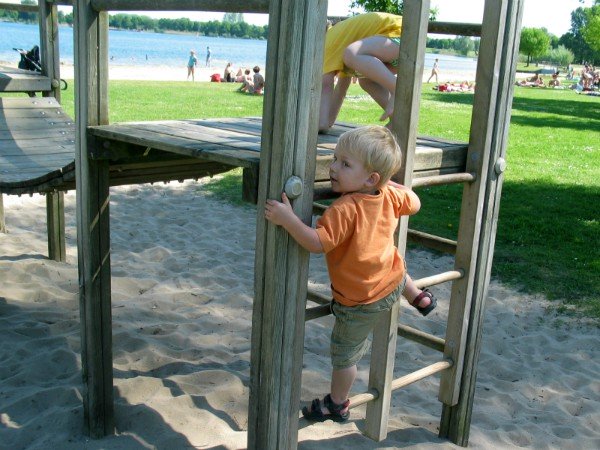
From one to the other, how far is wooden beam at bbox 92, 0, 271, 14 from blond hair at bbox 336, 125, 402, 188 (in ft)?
1.60

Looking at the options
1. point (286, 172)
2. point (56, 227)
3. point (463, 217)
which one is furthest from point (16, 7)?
point (286, 172)

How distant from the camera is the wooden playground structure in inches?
88.8

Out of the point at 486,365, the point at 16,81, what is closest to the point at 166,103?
the point at 16,81

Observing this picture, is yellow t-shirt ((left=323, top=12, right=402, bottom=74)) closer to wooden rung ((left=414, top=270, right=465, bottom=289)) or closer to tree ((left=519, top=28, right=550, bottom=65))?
wooden rung ((left=414, top=270, right=465, bottom=289))

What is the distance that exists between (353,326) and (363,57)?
117 cm

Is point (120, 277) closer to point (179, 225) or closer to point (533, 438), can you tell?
point (179, 225)

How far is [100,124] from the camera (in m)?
3.09

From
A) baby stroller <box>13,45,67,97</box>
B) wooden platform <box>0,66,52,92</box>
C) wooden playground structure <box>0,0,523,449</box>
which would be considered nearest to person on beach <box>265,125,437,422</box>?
wooden playground structure <box>0,0,523,449</box>

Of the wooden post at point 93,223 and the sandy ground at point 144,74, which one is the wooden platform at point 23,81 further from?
the sandy ground at point 144,74

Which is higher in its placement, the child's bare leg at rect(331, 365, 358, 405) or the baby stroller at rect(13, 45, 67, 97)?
the baby stroller at rect(13, 45, 67, 97)

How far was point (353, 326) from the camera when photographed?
2547 mm

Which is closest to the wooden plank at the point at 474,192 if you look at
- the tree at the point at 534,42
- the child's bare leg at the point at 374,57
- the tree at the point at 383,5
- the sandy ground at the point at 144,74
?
the child's bare leg at the point at 374,57

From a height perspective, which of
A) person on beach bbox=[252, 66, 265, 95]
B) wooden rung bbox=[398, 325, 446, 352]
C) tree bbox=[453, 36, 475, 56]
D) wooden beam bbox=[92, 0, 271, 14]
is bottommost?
wooden rung bbox=[398, 325, 446, 352]

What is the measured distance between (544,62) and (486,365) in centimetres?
10235
